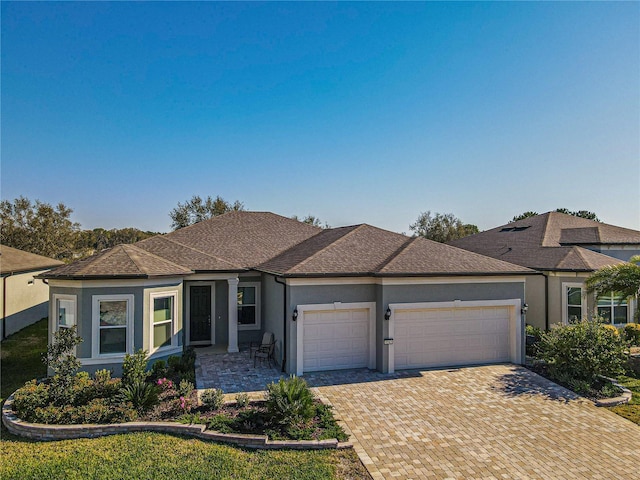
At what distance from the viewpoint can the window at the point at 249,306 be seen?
15812 millimetres

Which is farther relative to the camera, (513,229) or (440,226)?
(440,226)

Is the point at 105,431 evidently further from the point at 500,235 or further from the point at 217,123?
the point at 500,235

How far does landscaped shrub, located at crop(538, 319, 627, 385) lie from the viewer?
10.7m

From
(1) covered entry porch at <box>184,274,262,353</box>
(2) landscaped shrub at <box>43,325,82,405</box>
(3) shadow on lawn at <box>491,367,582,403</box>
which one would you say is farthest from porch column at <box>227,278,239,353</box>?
(3) shadow on lawn at <box>491,367,582,403</box>

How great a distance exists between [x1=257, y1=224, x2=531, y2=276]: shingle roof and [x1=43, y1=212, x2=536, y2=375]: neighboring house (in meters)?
0.04

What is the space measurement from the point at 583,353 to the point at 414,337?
16.3ft

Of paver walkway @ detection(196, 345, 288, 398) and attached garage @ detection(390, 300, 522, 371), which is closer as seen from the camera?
paver walkway @ detection(196, 345, 288, 398)

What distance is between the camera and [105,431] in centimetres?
777

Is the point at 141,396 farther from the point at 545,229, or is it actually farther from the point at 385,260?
the point at 545,229

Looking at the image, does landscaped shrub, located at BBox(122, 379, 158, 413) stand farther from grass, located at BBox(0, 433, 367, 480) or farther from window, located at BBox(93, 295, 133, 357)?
window, located at BBox(93, 295, 133, 357)

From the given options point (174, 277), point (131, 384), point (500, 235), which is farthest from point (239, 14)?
point (500, 235)

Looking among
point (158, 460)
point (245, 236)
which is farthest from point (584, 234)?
point (158, 460)

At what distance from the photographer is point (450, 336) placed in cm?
1265

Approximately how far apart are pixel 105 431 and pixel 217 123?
14388mm
